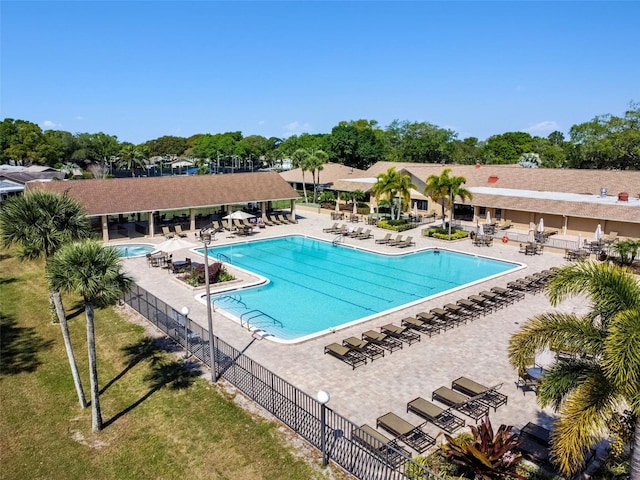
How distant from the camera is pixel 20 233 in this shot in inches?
517

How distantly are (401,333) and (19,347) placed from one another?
1451 cm

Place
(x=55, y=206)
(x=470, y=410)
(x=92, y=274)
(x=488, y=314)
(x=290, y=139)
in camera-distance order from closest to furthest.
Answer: (x=92, y=274) → (x=470, y=410) → (x=55, y=206) → (x=488, y=314) → (x=290, y=139)

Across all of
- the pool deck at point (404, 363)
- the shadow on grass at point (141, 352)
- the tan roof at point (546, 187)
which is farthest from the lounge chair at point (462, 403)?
the tan roof at point (546, 187)

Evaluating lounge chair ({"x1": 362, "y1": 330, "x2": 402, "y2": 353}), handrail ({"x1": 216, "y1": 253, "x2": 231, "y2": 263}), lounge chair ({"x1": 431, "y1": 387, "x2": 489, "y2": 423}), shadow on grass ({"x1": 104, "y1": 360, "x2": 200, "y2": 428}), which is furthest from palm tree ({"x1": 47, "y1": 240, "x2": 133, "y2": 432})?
handrail ({"x1": 216, "y1": 253, "x2": 231, "y2": 263})

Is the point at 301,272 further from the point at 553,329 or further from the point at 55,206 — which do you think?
the point at 553,329

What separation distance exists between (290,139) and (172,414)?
4119 inches

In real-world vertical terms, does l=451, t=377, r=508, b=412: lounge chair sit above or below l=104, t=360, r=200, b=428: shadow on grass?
above

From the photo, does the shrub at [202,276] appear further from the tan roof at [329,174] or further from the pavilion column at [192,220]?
the tan roof at [329,174]

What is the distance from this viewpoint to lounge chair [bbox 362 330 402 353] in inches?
671

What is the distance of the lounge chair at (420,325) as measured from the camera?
1841 centimetres

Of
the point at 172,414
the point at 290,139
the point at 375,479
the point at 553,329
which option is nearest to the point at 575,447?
the point at 553,329

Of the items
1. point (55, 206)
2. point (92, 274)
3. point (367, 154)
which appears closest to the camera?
point (92, 274)

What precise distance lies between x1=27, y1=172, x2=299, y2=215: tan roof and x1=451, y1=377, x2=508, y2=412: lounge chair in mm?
28276

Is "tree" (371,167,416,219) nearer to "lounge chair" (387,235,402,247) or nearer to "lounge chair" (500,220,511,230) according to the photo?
"lounge chair" (387,235,402,247)
